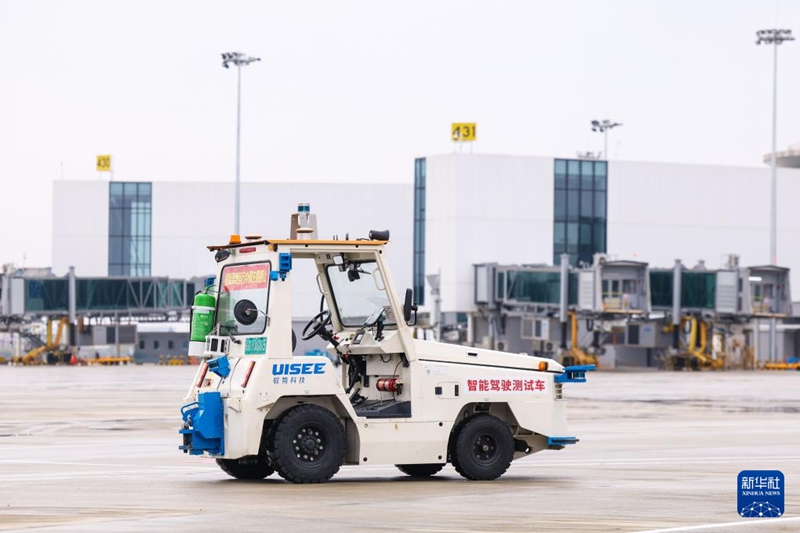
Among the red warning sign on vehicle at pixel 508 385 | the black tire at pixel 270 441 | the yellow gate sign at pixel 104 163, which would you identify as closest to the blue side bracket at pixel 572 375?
the red warning sign on vehicle at pixel 508 385

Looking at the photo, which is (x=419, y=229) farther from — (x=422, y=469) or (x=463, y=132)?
(x=422, y=469)

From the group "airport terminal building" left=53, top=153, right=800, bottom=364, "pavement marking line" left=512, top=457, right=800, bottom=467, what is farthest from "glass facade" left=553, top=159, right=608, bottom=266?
"pavement marking line" left=512, top=457, right=800, bottom=467

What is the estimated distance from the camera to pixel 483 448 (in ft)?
62.9

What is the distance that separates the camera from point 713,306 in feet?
305

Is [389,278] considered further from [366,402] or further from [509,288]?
[509,288]

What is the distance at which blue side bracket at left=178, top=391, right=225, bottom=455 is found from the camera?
59.2ft

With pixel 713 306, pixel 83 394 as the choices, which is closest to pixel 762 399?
pixel 83 394

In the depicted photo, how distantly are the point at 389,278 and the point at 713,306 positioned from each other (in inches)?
3016

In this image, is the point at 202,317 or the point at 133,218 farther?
the point at 133,218

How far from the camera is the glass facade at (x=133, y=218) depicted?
119375 millimetres

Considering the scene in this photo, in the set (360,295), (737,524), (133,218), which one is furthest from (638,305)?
(737,524)

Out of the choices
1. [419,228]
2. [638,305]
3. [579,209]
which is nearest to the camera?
[638,305]

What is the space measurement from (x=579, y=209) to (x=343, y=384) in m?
90.0

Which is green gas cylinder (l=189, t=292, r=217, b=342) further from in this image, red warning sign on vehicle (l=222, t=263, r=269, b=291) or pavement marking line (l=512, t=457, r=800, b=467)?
pavement marking line (l=512, t=457, r=800, b=467)
